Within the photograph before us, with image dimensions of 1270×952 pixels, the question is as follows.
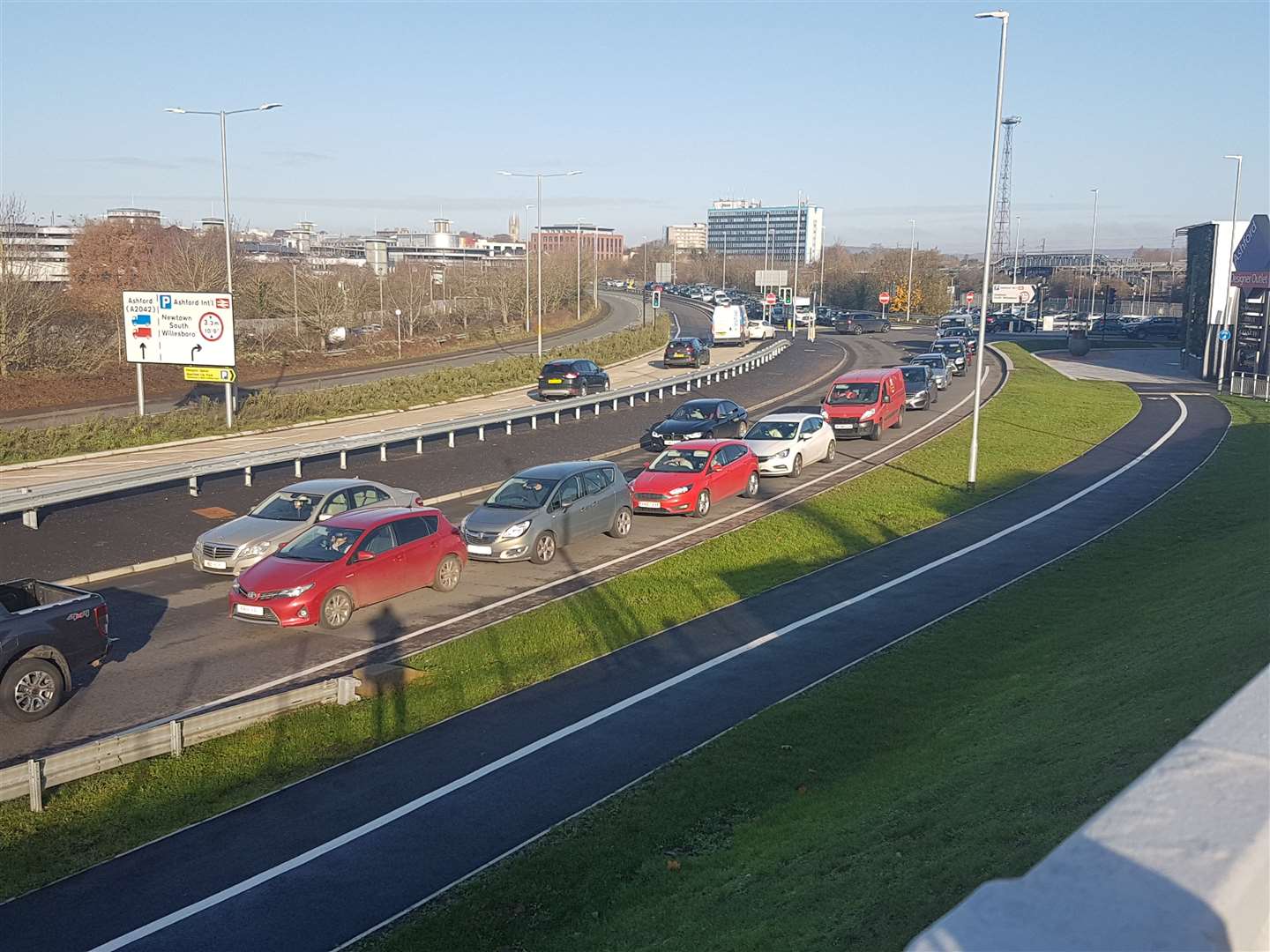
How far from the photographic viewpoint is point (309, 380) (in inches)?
1938

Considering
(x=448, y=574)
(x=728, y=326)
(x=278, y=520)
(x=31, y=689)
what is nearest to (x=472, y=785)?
(x=31, y=689)

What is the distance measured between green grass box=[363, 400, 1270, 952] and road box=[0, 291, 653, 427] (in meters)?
28.0

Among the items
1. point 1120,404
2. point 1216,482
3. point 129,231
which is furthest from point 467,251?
point 1216,482

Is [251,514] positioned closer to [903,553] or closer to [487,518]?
[487,518]

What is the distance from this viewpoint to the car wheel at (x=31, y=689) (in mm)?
12094

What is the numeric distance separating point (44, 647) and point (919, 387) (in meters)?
32.7

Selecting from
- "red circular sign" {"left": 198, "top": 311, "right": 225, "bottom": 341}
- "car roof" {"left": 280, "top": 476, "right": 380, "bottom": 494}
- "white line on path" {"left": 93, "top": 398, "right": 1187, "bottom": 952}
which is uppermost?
"red circular sign" {"left": 198, "top": 311, "right": 225, "bottom": 341}

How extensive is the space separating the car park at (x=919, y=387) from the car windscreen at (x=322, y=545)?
25871 millimetres

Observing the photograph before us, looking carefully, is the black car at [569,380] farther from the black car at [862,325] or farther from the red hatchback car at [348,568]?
the black car at [862,325]

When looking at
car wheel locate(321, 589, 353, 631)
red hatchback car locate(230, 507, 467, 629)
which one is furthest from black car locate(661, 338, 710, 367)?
car wheel locate(321, 589, 353, 631)

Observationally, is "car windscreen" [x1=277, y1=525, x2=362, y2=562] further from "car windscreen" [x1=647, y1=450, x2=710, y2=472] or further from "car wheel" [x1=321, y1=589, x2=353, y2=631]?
"car windscreen" [x1=647, y1=450, x2=710, y2=472]

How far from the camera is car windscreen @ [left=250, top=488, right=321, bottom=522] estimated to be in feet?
63.1

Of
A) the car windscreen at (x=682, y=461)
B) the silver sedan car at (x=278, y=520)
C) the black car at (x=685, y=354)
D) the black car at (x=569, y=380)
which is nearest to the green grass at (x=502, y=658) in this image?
the car windscreen at (x=682, y=461)

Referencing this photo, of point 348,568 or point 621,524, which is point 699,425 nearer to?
point 621,524
